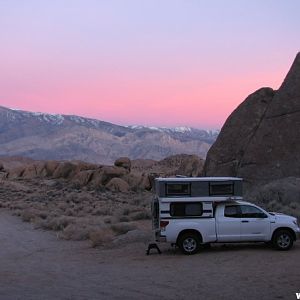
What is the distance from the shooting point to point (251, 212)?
16984 mm

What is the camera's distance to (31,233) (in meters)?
26.7

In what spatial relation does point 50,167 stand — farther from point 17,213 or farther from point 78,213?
point 78,213

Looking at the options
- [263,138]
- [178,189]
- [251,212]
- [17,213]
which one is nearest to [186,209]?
[178,189]

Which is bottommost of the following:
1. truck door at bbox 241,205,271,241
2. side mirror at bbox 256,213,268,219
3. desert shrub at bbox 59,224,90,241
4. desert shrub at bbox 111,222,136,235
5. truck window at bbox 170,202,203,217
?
desert shrub at bbox 59,224,90,241

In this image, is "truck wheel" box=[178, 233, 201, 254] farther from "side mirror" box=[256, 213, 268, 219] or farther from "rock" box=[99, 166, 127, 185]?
"rock" box=[99, 166, 127, 185]

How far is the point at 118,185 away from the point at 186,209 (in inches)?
1633

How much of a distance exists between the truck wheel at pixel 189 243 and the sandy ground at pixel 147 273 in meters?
0.32

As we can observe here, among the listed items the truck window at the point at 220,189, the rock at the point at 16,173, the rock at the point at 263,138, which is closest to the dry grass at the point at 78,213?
the rock at the point at 263,138

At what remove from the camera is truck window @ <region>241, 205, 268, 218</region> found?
16922 mm

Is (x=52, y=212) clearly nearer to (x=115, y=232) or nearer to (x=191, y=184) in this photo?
(x=115, y=232)

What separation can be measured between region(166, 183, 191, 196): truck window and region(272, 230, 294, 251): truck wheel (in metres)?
2.94

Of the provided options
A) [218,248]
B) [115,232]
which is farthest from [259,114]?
[218,248]

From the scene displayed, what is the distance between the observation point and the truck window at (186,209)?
55.5ft

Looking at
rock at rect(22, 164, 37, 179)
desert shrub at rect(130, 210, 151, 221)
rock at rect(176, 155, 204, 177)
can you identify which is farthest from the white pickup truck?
rock at rect(22, 164, 37, 179)
